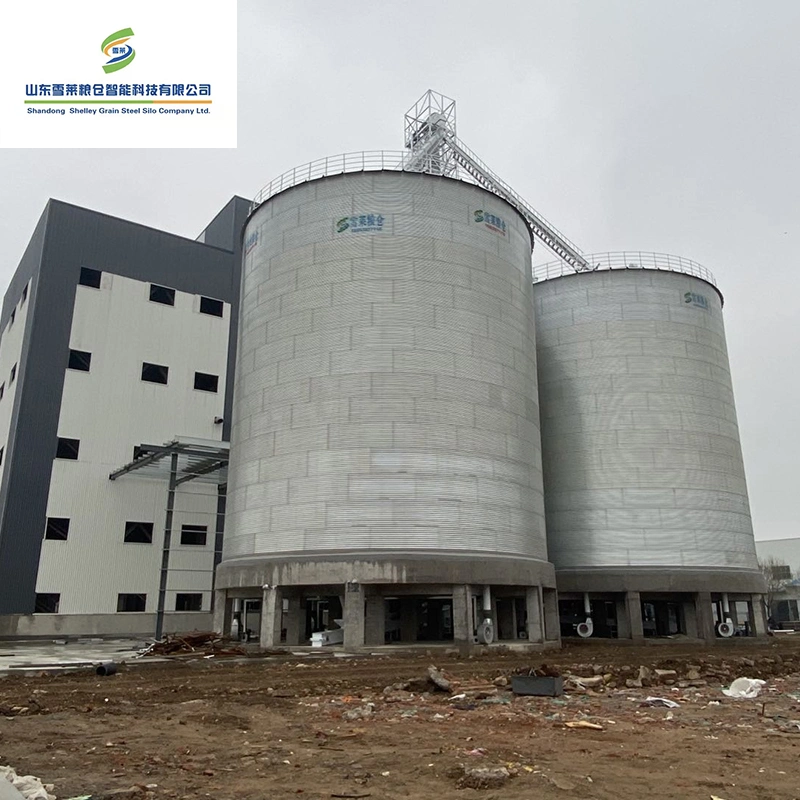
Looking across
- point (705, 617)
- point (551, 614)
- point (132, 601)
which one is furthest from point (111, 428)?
point (705, 617)

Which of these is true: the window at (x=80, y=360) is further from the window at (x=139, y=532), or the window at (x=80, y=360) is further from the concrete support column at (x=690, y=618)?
the concrete support column at (x=690, y=618)

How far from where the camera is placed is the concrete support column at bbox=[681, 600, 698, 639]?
3688 cm

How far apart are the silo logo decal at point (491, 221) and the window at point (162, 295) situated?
2405 cm

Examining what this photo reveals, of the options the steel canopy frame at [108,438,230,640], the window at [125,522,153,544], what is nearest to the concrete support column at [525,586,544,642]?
the steel canopy frame at [108,438,230,640]

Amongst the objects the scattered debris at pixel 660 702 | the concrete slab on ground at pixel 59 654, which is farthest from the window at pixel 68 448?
the scattered debris at pixel 660 702

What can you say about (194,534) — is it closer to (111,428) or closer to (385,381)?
(111,428)

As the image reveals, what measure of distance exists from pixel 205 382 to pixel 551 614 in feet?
90.5

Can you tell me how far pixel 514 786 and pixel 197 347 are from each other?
141ft

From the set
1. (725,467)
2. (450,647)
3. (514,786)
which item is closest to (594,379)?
(725,467)

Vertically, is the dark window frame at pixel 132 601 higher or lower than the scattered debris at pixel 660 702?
higher

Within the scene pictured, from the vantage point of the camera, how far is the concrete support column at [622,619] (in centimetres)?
3656

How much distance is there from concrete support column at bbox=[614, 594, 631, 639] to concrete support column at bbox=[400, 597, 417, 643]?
1285 centimetres

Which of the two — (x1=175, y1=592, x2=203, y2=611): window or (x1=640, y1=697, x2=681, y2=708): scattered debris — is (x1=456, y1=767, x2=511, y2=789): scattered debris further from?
(x1=175, y1=592, x2=203, y2=611): window

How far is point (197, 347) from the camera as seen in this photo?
4831 cm
